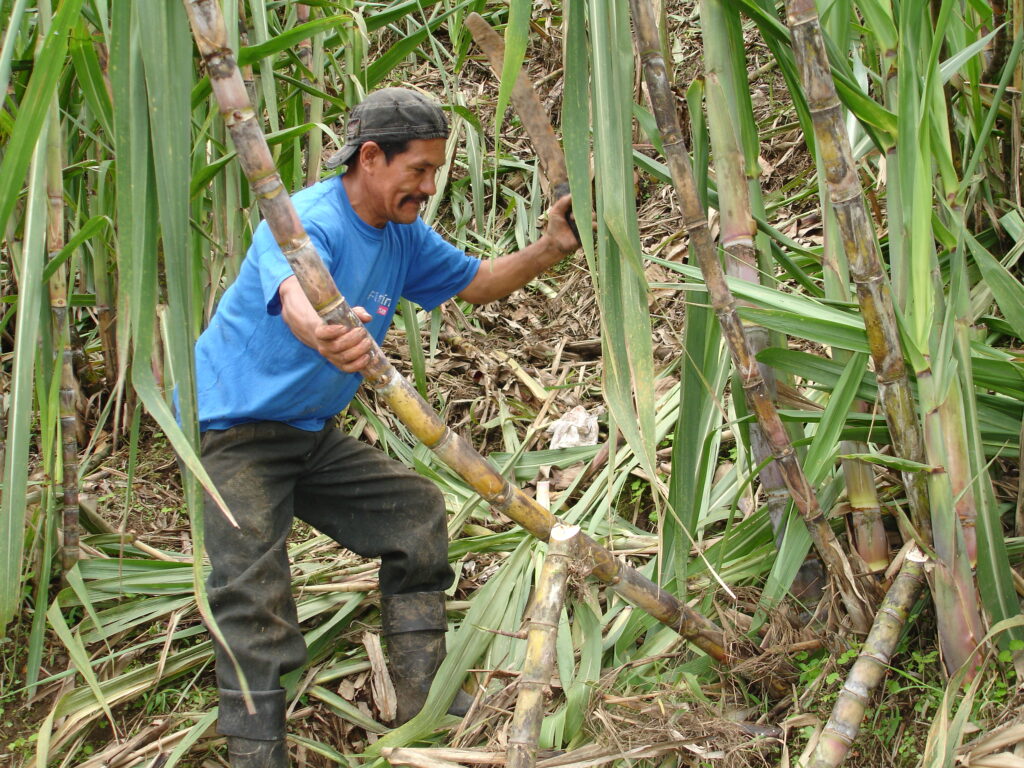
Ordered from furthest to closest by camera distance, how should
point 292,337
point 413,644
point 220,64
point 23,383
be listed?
point 413,644
point 292,337
point 23,383
point 220,64

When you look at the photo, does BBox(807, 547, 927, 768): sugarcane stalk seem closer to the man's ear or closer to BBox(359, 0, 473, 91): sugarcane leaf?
the man's ear

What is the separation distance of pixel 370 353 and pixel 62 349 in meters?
1.02

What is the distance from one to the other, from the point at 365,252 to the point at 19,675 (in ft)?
4.10

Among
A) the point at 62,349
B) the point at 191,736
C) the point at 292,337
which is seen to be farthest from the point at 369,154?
the point at 191,736

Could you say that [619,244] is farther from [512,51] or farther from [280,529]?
[280,529]

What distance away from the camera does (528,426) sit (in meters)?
2.95

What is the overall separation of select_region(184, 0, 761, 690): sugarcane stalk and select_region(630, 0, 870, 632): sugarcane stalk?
0.24 m

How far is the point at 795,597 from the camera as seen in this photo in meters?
1.74

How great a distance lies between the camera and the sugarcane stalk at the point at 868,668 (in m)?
1.43

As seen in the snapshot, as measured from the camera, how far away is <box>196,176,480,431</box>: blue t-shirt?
185 cm

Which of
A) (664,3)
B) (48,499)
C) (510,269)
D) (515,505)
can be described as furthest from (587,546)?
(48,499)

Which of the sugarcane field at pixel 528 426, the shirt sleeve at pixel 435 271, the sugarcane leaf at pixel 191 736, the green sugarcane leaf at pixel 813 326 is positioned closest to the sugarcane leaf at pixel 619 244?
the sugarcane field at pixel 528 426

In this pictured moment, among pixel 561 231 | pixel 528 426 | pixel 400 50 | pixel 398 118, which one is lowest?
pixel 528 426

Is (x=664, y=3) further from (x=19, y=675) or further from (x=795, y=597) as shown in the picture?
(x=19, y=675)
